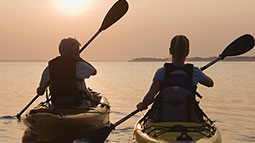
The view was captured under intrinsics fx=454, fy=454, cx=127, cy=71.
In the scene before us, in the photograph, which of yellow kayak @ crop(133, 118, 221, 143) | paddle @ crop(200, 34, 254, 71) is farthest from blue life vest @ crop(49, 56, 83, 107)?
paddle @ crop(200, 34, 254, 71)

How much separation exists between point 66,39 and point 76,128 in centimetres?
151

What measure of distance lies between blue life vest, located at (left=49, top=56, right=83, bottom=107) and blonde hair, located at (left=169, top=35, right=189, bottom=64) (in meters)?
2.17

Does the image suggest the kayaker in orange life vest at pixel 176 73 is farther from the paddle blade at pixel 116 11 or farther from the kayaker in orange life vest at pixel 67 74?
the paddle blade at pixel 116 11

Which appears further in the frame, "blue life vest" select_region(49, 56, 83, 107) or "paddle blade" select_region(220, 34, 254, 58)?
"paddle blade" select_region(220, 34, 254, 58)

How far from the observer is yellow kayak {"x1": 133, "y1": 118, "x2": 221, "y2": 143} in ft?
17.7

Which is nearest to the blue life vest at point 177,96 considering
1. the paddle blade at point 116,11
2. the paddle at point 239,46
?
the paddle at point 239,46

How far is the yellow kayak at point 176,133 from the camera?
17.7ft

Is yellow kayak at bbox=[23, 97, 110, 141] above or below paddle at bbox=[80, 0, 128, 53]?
below

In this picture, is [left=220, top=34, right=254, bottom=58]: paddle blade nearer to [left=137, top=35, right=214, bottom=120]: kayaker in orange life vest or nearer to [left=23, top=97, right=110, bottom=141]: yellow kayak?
[left=23, top=97, right=110, bottom=141]: yellow kayak

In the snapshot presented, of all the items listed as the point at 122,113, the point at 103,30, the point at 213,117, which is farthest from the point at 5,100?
the point at 213,117

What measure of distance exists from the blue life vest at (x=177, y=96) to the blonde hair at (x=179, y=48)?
109 mm

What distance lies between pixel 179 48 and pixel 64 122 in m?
2.06

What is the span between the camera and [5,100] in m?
17.9

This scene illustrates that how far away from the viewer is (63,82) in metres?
7.44
